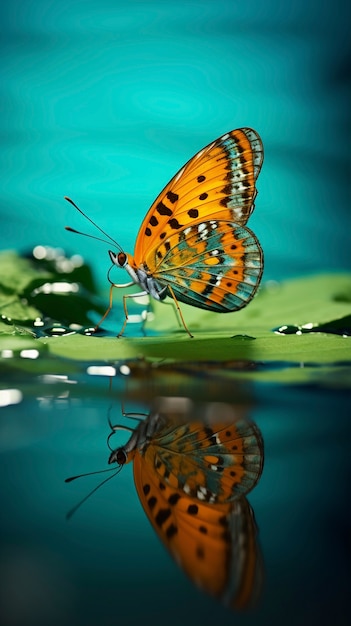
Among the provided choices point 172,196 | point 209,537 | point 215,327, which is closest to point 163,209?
point 172,196

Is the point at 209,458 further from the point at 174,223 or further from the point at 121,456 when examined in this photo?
the point at 174,223

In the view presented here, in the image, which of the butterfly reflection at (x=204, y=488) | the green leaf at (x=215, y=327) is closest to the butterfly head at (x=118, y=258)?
the green leaf at (x=215, y=327)

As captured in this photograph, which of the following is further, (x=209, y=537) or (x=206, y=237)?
(x=206, y=237)

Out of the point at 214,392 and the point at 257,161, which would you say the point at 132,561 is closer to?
the point at 214,392

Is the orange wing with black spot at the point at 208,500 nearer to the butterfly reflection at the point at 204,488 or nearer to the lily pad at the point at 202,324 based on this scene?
the butterfly reflection at the point at 204,488

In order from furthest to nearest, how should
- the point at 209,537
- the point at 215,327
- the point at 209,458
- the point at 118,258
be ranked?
the point at 215,327 < the point at 118,258 < the point at 209,458 < the point at 209,537

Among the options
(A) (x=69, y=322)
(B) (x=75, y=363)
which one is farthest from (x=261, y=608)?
(A) (x=69, y=322)

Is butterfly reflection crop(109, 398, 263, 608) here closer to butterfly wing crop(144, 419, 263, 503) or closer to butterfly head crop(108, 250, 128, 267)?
butterfly wing crop(144, 419, 263, 503)

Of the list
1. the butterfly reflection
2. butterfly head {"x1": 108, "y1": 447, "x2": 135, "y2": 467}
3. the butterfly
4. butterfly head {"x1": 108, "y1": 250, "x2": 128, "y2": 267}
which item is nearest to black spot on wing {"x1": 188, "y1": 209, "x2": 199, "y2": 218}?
the butterfly
